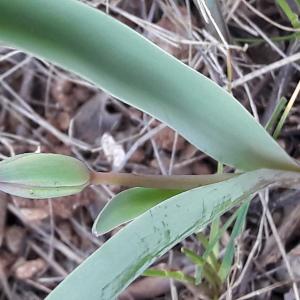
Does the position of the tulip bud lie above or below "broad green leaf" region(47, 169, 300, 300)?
above

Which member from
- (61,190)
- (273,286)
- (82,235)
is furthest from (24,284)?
(61,190)

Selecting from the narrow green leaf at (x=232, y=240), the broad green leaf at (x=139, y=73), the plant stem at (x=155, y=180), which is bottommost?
the narrow green leaf at (x=232, y=240)

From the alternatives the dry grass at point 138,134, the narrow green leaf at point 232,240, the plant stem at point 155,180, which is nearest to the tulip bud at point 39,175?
the plant stem at point 155,180

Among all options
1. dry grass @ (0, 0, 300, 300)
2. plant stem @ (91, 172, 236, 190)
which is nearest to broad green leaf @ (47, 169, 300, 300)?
plant stem @ (91, 172, 236, 190)

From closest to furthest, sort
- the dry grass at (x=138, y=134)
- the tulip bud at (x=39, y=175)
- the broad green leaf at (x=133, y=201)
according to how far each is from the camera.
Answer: the tulip bud at (x=39, y=175)
the broad green leaf at (x=133, y=201)
the dry grass at (x=138, y=134)

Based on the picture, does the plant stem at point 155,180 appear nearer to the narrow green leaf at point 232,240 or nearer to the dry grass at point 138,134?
the narrow green leaf at point 232,240

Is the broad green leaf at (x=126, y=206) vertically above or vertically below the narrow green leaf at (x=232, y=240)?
above

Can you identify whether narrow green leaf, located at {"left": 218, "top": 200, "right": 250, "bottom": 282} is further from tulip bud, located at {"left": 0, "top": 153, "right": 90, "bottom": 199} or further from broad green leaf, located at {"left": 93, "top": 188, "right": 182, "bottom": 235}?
tulip bud, located at {"left": 0, "top": 153, "right": 90, "bottom": 199}
